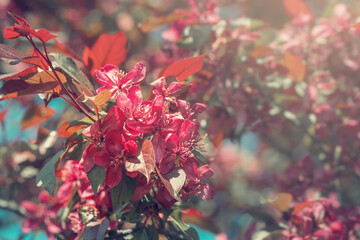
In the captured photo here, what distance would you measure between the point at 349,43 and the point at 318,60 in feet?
0.48

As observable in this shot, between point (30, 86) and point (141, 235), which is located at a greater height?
point (30, 86)

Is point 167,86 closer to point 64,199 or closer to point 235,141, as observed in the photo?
point 64,199

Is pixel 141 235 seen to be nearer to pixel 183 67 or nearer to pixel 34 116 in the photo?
pixel 183 67

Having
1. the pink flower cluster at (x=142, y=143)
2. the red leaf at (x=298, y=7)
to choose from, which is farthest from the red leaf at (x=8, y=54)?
the red leaf at (x=298, y=7)

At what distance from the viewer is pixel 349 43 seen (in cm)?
143

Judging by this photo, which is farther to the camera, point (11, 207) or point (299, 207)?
point (11, 207)

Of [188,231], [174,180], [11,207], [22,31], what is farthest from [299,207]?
[11,207]

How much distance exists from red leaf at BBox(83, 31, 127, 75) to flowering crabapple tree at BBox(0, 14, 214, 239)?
4.6 inches

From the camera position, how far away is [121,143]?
65 centimetres

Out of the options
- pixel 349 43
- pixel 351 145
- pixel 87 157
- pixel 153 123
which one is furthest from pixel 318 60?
pixel 87 157

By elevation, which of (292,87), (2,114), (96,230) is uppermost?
(292,87)

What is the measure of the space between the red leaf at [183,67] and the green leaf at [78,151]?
0.25 metres

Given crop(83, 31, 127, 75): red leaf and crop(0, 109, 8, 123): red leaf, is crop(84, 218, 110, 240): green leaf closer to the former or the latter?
crop(83, 31, 127, 75): red leaf

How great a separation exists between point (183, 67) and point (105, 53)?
0.25m
